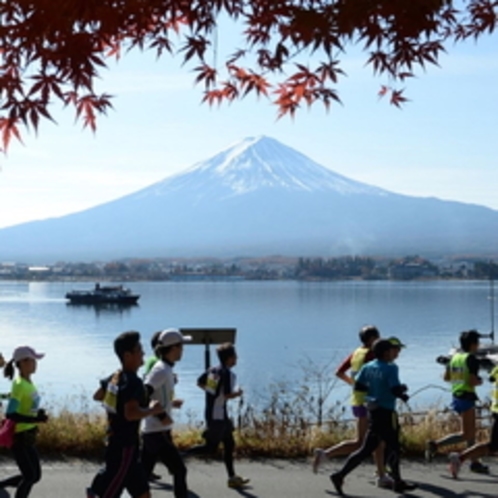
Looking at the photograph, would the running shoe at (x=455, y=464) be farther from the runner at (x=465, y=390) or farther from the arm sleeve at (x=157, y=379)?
the arm sleeve at (x=157, y=379)

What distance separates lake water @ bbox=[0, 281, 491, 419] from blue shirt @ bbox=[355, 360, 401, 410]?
14364 mm

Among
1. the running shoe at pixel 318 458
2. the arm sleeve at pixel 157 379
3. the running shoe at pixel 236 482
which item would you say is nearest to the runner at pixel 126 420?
the arm sleeve at pixel 157 379

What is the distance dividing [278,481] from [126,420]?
272cm

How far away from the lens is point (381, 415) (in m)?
8.47

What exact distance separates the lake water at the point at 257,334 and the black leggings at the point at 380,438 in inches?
563

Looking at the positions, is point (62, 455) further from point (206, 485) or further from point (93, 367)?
point (93, 367)

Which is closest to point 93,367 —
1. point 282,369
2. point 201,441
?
point 282,369

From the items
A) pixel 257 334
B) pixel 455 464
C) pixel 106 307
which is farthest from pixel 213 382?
pixel 106 307

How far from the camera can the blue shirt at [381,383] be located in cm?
839

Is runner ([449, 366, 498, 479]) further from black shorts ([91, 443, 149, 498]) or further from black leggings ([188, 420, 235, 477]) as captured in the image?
black shorts ([91, 443, 149, 498])

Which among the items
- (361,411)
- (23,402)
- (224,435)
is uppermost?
(23,402)

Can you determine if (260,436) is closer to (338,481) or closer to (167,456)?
(338,481)

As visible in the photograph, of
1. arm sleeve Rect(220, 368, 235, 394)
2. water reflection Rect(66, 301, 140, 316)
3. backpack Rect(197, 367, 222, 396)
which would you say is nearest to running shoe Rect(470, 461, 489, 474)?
arm sleeve Rect(220, 368, 235, 394)

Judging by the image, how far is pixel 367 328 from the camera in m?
9.33
